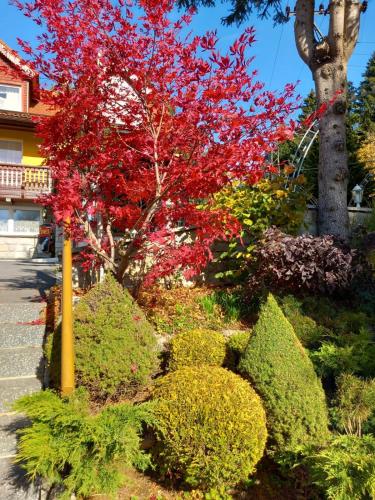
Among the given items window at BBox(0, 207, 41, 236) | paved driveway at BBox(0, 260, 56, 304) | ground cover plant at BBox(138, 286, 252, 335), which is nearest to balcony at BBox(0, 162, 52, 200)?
window at BBox(0, 207, 41, 236)

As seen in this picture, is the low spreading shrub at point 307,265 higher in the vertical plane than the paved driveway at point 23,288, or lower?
higher

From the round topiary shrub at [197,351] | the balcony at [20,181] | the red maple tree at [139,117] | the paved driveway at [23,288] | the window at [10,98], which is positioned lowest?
the round topiary shrub at [197,351]

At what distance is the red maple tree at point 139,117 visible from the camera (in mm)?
3072

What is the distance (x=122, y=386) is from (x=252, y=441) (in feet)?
3.58

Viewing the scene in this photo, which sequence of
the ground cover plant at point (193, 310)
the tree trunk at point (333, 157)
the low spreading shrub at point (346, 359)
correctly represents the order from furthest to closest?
the tree trunk at point (333, 157) < the ground cover plant at point (193, 310) < the low spreading shrub at point (346, 359)

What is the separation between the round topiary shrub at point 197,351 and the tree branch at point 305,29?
5.48 m

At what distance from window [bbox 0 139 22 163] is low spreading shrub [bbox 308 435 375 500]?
1673 centimetres

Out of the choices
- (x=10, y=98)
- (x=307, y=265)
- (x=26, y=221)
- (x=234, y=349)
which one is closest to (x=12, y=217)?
(x=26, y=221)

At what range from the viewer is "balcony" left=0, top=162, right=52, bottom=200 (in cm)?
1466

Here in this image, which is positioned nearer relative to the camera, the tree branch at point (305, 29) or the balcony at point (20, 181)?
the tree branch at point (305, 29)

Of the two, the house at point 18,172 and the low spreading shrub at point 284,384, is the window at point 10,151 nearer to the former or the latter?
the house at point 18,172

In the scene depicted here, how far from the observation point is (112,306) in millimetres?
2973

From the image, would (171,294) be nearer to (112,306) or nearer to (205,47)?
(112,306)

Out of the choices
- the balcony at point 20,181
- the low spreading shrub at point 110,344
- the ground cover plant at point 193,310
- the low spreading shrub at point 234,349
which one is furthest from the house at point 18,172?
the low spreading shrub at point 234,349
